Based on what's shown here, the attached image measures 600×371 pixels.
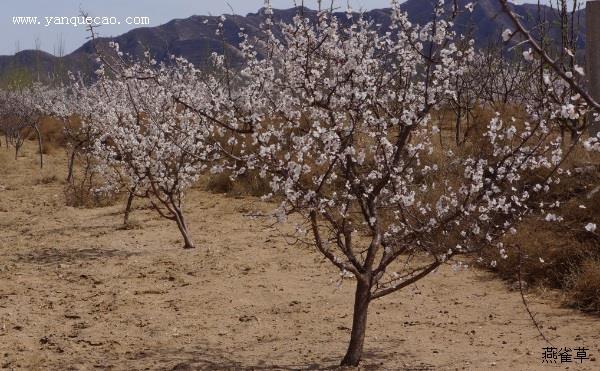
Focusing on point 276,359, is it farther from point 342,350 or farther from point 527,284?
point 527,284

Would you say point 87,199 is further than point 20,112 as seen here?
No

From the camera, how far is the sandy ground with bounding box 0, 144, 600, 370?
15.5 ft

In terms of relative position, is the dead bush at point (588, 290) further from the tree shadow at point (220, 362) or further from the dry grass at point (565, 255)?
the tree shadow at point (220, 362)

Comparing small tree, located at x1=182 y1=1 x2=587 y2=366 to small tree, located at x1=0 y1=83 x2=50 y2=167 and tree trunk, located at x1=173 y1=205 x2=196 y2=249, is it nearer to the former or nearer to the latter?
tree trunk, located at x1=173 y1=205 x2=196 y2=249

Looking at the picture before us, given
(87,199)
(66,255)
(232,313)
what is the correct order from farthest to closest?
1. (87,199)
2. (66,255)
3. (232,313)

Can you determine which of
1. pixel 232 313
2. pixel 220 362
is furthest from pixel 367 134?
pixel 232 313

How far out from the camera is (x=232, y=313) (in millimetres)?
5848

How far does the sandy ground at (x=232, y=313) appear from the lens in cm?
472

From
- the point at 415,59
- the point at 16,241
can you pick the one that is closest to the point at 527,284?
the point at 415,59

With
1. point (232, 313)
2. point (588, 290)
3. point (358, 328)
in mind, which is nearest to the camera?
point (358, 328)

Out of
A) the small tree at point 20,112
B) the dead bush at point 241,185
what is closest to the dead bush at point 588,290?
the dead bush at point 241,185

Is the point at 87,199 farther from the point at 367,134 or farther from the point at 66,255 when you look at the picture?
the point at 367,134

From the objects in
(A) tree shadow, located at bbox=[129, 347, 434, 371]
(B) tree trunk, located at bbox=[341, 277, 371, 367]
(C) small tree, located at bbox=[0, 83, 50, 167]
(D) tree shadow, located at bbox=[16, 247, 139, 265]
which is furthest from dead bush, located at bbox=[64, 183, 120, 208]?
(B) tree trunk, located at bbox=[341, 277, 371, 367]

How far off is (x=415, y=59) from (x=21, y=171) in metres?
14.4
